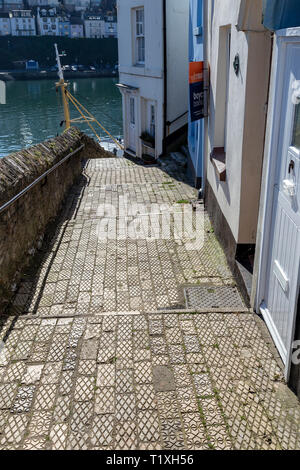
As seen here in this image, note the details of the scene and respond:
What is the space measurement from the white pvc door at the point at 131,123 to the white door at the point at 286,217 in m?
14.2

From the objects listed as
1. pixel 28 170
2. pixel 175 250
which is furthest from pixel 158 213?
pixel 28 170

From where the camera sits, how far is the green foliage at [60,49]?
4577 inches

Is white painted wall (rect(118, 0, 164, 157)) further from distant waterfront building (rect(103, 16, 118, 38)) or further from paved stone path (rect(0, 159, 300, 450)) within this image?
distant waterfront building (rect(103, 16, 118, 38))

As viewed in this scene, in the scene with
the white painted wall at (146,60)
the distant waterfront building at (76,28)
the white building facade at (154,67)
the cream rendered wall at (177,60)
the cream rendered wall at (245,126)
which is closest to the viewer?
the cream rendered wall at (245,126)

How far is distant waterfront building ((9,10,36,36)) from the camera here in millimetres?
126688

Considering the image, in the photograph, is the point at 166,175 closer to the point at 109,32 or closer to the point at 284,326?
the point at 284,326

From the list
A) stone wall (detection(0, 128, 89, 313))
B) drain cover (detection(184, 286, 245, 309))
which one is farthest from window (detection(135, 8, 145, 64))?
drain cover (detection(184, 286, 245, 309))

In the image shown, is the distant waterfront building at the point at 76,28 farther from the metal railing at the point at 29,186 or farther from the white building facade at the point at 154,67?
the metal railing at the point at 29,186

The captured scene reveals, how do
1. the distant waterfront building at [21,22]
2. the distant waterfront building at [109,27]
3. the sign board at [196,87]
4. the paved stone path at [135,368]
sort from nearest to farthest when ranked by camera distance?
1. the paved stone path at [135,368]
2. the sign board at [196,87]
3. the distant waterfront building at [21,22]
4. the distant waterfront building at [109,27]

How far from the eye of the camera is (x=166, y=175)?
1236cm

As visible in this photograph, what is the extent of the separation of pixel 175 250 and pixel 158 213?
1.99 meters

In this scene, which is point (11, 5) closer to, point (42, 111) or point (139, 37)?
point (42, 111)

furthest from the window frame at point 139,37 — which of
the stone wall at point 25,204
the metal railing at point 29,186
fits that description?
the metal railing at point 29,186
